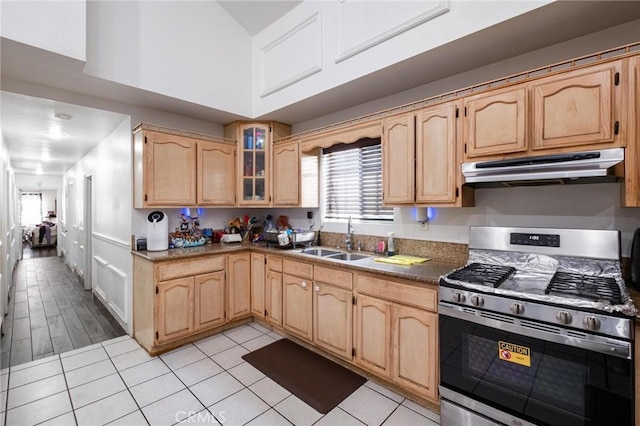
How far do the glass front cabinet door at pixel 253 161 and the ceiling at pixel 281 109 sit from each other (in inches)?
8.4

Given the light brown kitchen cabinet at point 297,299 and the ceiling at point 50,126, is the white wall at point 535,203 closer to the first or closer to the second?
the light brown kitchen cabinet at point 297,299

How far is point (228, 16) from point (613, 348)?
164 inches

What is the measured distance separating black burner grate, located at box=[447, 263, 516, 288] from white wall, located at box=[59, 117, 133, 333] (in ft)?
10.7

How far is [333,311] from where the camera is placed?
257 cm

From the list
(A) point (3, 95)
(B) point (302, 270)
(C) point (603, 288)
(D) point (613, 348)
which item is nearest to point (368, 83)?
(B) point (302, 270)

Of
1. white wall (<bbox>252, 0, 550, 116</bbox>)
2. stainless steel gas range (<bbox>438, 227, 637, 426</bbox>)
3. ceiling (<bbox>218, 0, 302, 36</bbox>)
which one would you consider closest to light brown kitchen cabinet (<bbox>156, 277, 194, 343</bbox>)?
white wall (<bbox>252, 0, 550, 116</bbox>)

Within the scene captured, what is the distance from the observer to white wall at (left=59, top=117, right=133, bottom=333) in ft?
10.8

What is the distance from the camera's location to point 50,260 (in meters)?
7.66

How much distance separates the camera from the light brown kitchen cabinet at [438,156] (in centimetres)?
212

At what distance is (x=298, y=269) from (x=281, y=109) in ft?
5.75

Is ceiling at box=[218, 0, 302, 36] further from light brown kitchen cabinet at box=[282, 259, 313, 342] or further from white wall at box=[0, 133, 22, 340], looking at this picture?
white wall at box=[0, 133, 22, 340]

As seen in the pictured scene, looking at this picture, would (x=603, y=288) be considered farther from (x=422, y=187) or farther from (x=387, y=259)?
(x=387, y=259)

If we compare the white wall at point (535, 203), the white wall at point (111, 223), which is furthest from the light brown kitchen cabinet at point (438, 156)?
the white wall at point (111, 223)

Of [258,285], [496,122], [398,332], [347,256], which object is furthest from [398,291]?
[258,285]
